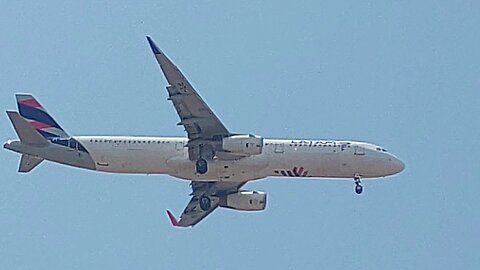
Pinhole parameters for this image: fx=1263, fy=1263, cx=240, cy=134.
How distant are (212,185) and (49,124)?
1195cm

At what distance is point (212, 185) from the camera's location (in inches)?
3450

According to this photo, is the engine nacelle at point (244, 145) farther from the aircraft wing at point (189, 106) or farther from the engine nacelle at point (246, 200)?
the engine nacelle at point (246, 200)

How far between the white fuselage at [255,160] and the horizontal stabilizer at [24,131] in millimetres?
2774

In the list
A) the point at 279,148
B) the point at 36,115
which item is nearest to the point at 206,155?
the point at 279,148

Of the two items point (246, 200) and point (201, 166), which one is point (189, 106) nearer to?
point (201, 166)

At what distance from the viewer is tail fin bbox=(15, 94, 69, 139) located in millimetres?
85688

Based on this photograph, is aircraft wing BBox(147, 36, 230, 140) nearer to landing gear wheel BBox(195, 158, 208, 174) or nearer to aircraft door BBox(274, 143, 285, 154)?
landing gear wheel BBox(195, 158, 208, 174)

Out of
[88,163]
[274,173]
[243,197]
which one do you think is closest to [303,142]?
[274,173]

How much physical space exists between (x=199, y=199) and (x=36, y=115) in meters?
12.6

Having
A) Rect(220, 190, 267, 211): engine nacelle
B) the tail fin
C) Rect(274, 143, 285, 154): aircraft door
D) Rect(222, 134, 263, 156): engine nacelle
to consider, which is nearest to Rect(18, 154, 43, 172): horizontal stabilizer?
the tail fin

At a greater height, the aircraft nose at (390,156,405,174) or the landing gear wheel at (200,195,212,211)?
the aircraft nose at (390,156,405,174)

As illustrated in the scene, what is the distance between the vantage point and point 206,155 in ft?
262

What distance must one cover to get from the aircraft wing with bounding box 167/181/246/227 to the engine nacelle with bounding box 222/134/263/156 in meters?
8.88

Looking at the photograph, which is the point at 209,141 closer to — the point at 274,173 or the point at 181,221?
the point at 274,173
